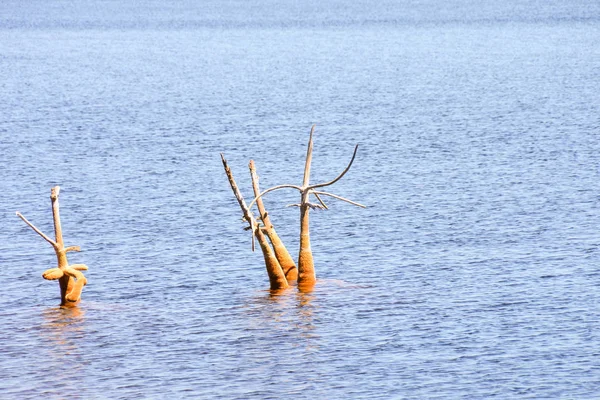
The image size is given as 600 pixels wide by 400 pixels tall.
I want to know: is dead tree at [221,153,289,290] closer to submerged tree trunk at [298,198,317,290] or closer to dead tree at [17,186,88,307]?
submerged tree trunk at [298,198,317,290]

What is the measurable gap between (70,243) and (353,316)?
19.1 metres

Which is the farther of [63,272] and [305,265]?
[305,265]

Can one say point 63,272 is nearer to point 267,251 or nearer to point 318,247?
point 267,251

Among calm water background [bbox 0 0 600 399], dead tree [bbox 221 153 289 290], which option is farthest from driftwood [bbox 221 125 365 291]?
calm water background [bbox 0 0 600 399]

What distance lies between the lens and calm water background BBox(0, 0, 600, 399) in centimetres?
3744

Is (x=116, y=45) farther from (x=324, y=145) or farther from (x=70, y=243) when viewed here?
(x=70, y=243)

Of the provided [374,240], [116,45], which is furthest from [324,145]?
[116,45]

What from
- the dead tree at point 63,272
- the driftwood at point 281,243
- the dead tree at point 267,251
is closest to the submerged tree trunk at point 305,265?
the driftwood at point 281,243

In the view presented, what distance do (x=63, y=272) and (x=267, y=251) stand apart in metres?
7.73

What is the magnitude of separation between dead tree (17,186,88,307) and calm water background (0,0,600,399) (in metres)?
0.75

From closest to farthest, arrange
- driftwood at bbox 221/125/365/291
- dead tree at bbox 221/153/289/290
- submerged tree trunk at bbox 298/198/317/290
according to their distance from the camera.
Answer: dead tree at bbox 221/153/289/290, driftwood at bbox 221/125/365/291, submerged tree trunk at bbox 298/198/317/290

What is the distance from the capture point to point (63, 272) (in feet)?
140

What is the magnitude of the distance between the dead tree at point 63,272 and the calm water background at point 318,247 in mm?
746

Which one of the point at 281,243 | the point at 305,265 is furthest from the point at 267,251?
the point at 305,265
